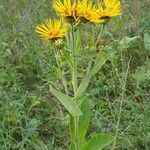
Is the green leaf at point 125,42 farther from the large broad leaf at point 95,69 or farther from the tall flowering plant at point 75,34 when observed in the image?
the large broad leaf at point 95,69

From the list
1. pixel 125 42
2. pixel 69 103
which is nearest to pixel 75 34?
pixel 69 103

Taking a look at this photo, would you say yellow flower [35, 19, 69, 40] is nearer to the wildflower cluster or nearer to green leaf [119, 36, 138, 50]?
the wildflower cluster

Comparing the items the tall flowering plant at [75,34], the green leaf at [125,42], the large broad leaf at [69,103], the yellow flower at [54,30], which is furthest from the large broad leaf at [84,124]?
the green leaf at [125,42]

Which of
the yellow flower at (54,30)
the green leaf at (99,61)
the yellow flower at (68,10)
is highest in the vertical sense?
the yellow flower at (68,10)

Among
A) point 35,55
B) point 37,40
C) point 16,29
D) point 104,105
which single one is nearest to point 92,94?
point 104,105

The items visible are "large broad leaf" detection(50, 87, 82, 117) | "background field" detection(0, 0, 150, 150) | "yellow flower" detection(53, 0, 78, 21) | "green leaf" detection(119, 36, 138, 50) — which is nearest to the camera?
"yellow flower" detection(53, 0, 78, 21)

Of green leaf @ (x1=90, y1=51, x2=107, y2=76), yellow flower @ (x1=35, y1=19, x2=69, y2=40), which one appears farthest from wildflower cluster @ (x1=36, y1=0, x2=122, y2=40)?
green leaf @ (x1=90, y1=51, x2=107, y2=76)
